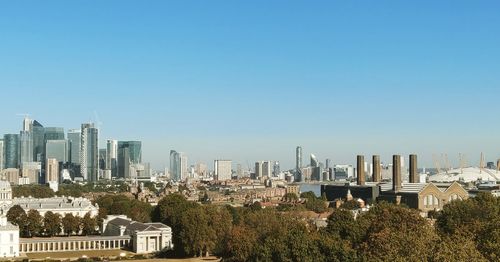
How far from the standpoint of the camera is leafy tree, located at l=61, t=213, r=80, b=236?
80.5 m

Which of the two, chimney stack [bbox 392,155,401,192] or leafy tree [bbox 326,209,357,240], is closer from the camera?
leafy tree [bbox 326,209,357,240]

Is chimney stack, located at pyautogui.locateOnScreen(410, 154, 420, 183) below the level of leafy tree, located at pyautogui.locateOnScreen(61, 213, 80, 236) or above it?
A: above

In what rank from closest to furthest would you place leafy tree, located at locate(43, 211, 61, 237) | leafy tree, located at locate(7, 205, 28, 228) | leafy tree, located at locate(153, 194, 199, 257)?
leafy tree, located at locate(153, 194, 199, 257), leafy tree, located at locate(7, 205, 28, 228), leafy tree, located at locate(43, 211, 61, 237)

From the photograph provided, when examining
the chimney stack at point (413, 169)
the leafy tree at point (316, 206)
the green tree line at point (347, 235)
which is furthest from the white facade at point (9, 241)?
the chimney stack at point (413, 169)

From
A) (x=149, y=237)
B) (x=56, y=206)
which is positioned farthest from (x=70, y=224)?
(x=56, y=206)

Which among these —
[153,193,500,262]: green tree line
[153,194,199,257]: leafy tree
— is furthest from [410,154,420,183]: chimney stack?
[153,194,199,257]: leafy tree

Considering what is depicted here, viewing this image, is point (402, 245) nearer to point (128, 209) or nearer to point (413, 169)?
point (128, 209)

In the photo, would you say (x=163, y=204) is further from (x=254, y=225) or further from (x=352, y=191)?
(x=352, y=191)

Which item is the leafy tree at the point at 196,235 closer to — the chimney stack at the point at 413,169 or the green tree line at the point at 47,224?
the green tree line at the point at 47,224

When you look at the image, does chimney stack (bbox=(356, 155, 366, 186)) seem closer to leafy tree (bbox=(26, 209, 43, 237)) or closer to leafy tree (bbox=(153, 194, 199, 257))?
leafy tree (bbox=(153, 194, 199, 257))

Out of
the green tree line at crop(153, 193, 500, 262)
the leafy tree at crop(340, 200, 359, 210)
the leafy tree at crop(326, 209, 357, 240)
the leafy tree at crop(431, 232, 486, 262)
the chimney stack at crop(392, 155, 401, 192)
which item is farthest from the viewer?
the chimney stack at crop(392, 155, 401, 192)

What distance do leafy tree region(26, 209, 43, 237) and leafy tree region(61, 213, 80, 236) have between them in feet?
8.57

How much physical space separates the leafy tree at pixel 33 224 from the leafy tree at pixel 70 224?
2612mm

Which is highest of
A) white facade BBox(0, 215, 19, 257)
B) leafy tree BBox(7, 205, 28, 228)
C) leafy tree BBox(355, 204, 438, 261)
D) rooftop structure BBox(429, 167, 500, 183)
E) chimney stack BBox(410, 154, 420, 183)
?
chimney stack BBox(410, 154, 420, 183)
